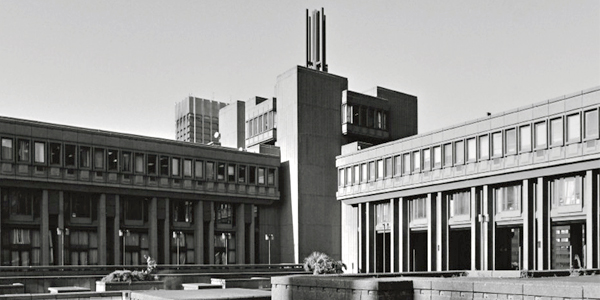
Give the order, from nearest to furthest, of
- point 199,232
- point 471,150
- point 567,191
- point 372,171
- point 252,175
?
point 567,191, point 471,150, point 372,171, point 199,232, point 252,175

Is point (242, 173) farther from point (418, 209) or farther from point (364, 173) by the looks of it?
point (418, 209)

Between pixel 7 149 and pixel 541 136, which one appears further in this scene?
pixel 7 149

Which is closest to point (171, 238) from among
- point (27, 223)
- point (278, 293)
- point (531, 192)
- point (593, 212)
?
point (27, 223)

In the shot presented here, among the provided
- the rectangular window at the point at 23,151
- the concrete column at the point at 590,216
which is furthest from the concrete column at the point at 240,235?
the concrete column at the point at 590,216

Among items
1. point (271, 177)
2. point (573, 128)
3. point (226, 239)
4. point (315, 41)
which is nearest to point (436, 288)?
point (573, 128)

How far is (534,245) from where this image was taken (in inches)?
2114

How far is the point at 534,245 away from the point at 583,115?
11.1 meters

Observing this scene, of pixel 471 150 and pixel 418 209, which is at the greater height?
pixel 471 150

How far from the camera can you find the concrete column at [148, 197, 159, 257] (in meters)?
70.6

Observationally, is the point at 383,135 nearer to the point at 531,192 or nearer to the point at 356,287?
the point at 531,192

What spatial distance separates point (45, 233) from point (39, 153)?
735 cm

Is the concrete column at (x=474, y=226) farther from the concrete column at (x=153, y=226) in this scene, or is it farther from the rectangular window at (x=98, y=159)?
the rectangular window at (x=98, y=159)

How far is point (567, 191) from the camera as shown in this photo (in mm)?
52188

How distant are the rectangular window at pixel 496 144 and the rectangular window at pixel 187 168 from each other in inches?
1285
